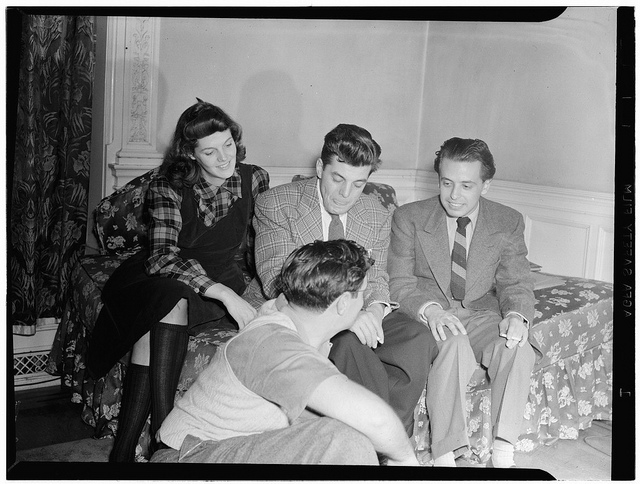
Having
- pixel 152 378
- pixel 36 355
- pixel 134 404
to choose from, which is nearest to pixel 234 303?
pixel 152 378

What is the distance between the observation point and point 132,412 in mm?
2293

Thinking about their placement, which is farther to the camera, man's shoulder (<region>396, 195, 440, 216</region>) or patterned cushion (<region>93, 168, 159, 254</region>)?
patterned cushion (<region>93, 168, 159, 254</region>)

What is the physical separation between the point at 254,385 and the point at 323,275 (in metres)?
0.32

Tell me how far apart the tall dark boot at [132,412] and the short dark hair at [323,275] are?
717 millimetres

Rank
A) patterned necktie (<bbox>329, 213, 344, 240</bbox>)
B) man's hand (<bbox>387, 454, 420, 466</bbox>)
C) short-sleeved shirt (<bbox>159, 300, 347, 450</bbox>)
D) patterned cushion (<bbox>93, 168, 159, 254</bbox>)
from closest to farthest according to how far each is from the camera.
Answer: short-sleeved shirt (<bbox>159, 300, 347, 450</bbox>) < man's hand (<bbox>387, 454, 420, 466</bbox>) < patterned necktie (<bbox>329, 213, 344, 240</bbox>) < patterned cushion (<bbox>93, 168, 159, 254</bbox>)

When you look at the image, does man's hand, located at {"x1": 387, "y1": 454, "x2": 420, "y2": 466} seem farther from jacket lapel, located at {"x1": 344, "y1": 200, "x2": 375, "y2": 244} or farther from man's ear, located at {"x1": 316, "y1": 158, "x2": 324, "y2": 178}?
man's ear, located at {"x1": 316, "y1": 158, "x2": 324, "y2": 178}

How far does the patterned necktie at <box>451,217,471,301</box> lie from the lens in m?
2.32

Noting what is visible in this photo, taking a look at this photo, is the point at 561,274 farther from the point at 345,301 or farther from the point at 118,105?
the point at 118,105

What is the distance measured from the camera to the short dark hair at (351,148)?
222 cm

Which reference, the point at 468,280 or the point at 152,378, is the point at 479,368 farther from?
the point at 152,378

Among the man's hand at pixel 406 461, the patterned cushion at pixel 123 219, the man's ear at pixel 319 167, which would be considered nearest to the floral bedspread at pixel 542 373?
the patterned cushion at pixel 123 219

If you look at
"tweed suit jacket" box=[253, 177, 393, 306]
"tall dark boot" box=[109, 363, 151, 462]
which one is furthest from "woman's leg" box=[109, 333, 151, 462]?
"tweed suit jacket" box=[253, 177, 393, 306]

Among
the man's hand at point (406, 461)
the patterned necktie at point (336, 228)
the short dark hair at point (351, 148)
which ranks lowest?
the man's hand at point (406, 461)

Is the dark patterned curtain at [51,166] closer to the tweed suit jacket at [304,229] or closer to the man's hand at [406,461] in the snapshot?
the tweed suit jacket at [304,229]
